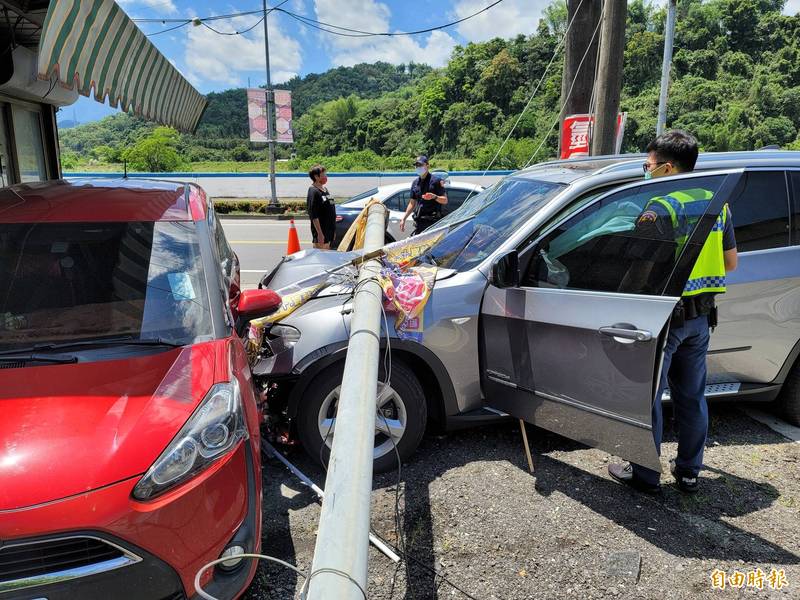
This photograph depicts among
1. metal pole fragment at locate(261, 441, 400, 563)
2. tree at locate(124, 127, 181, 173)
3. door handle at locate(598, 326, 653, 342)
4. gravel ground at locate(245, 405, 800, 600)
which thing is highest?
tree at locate(124, 127, 181, 173)

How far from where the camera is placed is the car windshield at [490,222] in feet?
11.1

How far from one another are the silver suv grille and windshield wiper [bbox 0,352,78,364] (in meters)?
0.83

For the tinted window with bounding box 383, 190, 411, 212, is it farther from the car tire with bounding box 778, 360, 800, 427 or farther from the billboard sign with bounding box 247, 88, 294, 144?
the billboard sign with bounding box 247, 88, 294, 144

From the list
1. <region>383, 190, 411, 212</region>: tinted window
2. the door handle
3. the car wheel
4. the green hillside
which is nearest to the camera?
the door handle

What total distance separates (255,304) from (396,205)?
7028mm

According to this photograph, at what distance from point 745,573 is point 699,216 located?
169 cm

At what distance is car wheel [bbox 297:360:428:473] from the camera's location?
313 cm

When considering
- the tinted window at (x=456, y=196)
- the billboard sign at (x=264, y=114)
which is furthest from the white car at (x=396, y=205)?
the billboard sign at (x=264, y=114)

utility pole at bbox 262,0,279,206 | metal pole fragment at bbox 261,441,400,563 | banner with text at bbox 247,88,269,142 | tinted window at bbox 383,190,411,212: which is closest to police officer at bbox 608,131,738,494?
metal pole fragment at bbox 261,441,400,563

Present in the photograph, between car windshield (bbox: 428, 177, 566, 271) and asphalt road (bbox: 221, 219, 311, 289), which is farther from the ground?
car windshield (bbox: 428, 177, 566, 271)

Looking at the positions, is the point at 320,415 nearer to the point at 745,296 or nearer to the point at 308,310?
the point at 308,310

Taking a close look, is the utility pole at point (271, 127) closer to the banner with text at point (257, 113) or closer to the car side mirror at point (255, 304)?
the banner with text at point (257, 113)

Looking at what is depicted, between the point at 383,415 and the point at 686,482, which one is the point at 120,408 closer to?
the point at 383,415

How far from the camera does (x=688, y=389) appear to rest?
2.98 meters
